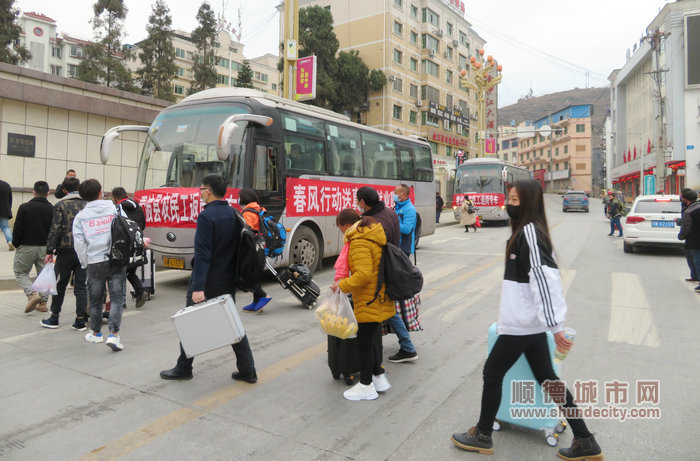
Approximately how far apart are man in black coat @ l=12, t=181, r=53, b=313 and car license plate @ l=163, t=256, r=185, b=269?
1.74 metres

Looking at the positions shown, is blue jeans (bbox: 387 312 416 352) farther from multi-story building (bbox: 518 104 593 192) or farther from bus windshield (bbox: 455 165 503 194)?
multi-story building (bbox: 518 104 593 192)

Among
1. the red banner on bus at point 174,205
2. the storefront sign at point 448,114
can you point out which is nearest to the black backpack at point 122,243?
the red banner on bus at point 174,205

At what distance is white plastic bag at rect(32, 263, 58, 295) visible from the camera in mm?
5570

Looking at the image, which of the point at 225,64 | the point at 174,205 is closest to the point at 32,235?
the point at 174,205

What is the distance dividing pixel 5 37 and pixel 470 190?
22.8 m

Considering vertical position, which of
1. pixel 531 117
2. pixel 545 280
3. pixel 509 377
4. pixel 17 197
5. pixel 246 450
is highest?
pixel 531 117

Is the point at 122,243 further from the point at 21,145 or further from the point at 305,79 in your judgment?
the point at 305,79

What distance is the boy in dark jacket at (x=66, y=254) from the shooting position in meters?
5.59

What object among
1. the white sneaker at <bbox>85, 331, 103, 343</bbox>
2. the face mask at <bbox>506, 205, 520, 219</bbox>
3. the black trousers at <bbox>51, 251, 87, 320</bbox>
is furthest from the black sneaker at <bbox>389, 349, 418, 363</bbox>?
the black trousers at <bbox>51, 251, 87, 320</bbox>

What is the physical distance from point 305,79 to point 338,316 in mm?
16175

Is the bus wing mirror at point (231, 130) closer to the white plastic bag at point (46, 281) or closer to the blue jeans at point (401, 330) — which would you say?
the white plastic bag at point (46, 281)

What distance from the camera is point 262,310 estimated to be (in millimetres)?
6766

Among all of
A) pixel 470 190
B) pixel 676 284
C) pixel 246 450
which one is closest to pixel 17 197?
pixel 246 450

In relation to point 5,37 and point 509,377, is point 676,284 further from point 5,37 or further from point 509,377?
point 5,37
